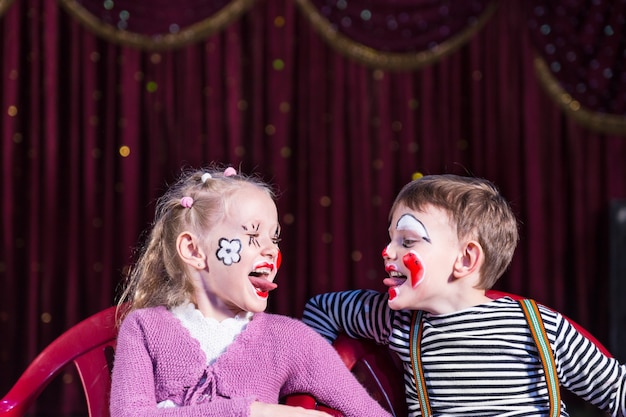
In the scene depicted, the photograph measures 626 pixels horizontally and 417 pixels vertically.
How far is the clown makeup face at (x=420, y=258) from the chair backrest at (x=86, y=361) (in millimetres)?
618

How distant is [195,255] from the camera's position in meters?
1.65

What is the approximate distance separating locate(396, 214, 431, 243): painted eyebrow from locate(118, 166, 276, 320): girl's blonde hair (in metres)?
0.29

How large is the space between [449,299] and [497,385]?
19 cm

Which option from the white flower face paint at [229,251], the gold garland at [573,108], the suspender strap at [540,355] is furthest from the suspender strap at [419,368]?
the gold garland at [573,108]

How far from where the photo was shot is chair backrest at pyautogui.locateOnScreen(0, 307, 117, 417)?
167 cm

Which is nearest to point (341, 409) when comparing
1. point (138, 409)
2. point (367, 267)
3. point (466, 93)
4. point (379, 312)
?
point (379, 312)

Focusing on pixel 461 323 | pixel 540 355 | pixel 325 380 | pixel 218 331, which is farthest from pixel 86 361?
pixel 540 355

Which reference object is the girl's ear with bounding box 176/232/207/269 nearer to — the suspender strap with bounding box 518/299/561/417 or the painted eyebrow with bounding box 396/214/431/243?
the painted eyebrow with bounding box 396/214/431/243

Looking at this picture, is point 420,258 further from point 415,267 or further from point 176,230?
point 176,230

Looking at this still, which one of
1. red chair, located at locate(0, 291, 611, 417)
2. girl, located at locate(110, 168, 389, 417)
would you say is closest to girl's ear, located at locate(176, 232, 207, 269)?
girl, located at locate(110, 168, 389, 417)

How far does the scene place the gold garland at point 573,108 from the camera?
4000mm

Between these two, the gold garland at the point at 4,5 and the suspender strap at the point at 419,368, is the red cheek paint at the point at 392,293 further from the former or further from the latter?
the gold garland at the point at 4,5

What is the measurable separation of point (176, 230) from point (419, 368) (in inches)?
23.0

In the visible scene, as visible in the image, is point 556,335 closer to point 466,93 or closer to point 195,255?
point 195,255
